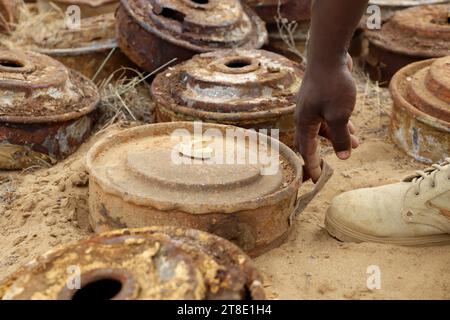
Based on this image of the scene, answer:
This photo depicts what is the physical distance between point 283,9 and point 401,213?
2327 millimetres

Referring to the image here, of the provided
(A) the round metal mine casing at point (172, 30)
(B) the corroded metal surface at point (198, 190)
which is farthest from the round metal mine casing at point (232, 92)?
(B) the corroded metal surface at point (198, 190)

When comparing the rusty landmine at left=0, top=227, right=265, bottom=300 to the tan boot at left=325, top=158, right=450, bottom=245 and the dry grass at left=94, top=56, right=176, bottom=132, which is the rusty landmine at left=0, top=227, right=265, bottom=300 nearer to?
the tan boot at left=325, top=158, right=450, bottom=245

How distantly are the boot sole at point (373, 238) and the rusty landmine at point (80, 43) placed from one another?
2.20m

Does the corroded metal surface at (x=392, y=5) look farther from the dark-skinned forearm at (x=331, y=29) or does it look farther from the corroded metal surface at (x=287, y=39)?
the dark-skinned forearm at (x=331, y=29)

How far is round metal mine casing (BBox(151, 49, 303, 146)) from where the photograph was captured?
3227 mm

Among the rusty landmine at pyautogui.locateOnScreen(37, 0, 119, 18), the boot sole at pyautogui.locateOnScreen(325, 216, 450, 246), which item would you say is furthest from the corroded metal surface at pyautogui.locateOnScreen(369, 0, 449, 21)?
the boot sole at pyautogui.locateOnScreen(325, 216, 450, 246)

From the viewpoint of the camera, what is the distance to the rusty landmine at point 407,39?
4203 millimetres

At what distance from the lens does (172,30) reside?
395cm

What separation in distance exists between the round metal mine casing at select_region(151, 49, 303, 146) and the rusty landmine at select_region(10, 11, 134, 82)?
808mm

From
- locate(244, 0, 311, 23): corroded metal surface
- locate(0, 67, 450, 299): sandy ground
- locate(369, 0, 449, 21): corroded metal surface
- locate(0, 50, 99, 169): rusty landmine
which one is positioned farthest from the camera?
locate(369, 0, 449, 21): corroded metal surface

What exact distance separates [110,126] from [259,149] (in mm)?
1123

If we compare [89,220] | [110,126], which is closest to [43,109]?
[110,126]

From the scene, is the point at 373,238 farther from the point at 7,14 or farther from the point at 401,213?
the point at 7,14

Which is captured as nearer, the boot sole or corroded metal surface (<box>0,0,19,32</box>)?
the boot sole
